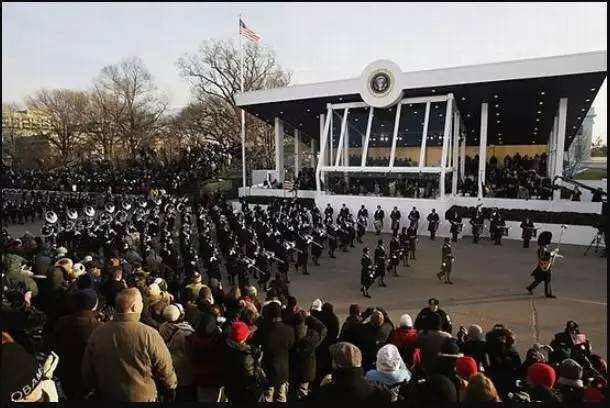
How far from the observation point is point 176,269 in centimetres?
1040

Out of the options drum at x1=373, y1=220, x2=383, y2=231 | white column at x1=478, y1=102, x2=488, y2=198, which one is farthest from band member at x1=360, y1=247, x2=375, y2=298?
white column at x1=478, y1=102, x2=488, y2=198

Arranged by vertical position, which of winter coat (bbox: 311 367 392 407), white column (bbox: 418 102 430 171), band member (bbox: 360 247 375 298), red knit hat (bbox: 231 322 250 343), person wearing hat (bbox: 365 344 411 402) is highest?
white column (bbox: 418 102 430 171)

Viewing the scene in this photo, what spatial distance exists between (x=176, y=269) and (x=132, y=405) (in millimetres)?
7298

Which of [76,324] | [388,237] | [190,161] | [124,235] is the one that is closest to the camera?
[76,324]

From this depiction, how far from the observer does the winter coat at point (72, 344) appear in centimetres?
392

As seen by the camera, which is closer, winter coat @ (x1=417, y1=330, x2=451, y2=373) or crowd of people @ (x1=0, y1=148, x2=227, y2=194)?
winter coat @ (x1=417, y1=330, x2=451, y2=373)

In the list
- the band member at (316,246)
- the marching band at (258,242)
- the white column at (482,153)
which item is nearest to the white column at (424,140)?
the white column at (482,153)

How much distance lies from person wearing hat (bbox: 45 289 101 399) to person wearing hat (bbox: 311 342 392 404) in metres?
2.22

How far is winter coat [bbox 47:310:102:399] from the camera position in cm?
392

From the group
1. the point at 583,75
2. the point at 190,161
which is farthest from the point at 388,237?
the point at 190,161

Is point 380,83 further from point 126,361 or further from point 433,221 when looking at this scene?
point 126,361

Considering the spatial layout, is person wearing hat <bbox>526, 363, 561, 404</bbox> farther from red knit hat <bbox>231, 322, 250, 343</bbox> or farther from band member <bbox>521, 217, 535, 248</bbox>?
→ band member <bbox>521, 217, 535, 248</bbox>

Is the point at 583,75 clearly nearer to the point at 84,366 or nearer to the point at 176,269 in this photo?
the point at 176,269

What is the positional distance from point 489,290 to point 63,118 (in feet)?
161
